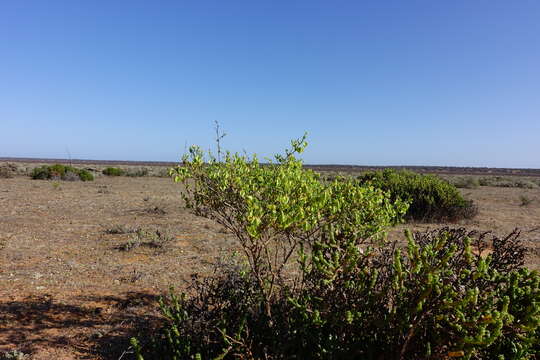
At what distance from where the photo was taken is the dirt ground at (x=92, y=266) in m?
4.59

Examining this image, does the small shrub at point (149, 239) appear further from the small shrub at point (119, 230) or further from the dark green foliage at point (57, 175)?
the dark green foliage at point (57, 175)

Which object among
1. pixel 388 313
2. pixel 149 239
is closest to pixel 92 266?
pixel 149 239

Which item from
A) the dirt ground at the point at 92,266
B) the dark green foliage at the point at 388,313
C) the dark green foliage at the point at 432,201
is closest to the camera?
the dark green foliage at the point at 388,313

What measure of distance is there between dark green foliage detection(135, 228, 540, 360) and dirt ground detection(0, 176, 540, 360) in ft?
3.76

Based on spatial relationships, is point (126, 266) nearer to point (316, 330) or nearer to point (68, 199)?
point (316, 330)

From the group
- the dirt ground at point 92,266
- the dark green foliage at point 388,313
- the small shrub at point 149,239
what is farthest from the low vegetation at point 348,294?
the small shrub at point 149,239

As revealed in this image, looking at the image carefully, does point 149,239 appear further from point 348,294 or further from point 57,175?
point 57,175

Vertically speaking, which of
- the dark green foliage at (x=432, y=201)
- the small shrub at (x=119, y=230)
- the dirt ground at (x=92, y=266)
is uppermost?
the dark green foliage at (x=432, y=201)

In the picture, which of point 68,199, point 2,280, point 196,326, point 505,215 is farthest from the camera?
point 68,199

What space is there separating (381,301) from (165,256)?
6.04 meters

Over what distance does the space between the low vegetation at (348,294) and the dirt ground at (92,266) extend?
1273 mm

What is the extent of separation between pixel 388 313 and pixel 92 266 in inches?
248

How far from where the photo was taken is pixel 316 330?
3.31 meters

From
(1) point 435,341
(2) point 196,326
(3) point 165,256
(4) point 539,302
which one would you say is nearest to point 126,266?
(3) point 165,256
